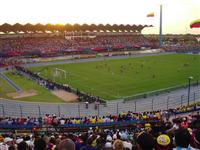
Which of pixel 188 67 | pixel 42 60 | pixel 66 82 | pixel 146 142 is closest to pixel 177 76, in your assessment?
pixel 188 67

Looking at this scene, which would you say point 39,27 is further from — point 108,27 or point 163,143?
point 163,143

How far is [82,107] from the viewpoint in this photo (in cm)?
3434

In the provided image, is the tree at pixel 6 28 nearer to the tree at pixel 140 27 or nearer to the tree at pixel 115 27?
the tree at pixel 115 27

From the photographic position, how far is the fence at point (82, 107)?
32281 mm

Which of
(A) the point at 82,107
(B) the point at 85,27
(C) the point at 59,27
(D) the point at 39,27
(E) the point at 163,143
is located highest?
(B) the point at 85,27

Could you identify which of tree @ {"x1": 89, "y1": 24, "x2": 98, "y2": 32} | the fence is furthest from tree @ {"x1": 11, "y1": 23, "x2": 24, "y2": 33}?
the fence

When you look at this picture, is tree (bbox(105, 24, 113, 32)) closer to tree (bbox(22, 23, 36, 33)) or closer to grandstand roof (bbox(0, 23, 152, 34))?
grandstand roof (bbox(0, 23, 152, 34))

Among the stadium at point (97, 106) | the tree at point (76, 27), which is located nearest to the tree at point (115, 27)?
the tree at point (76, 27)

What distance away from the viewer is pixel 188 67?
202ft

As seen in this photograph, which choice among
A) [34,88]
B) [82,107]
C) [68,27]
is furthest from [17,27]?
[82,107]

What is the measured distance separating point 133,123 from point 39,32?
89.4 meters

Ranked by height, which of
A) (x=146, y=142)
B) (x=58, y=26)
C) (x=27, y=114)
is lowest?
(x=27, y=114)

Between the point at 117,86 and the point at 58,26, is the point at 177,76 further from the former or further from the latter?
the point at 58,26

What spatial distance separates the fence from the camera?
32.3 meters
